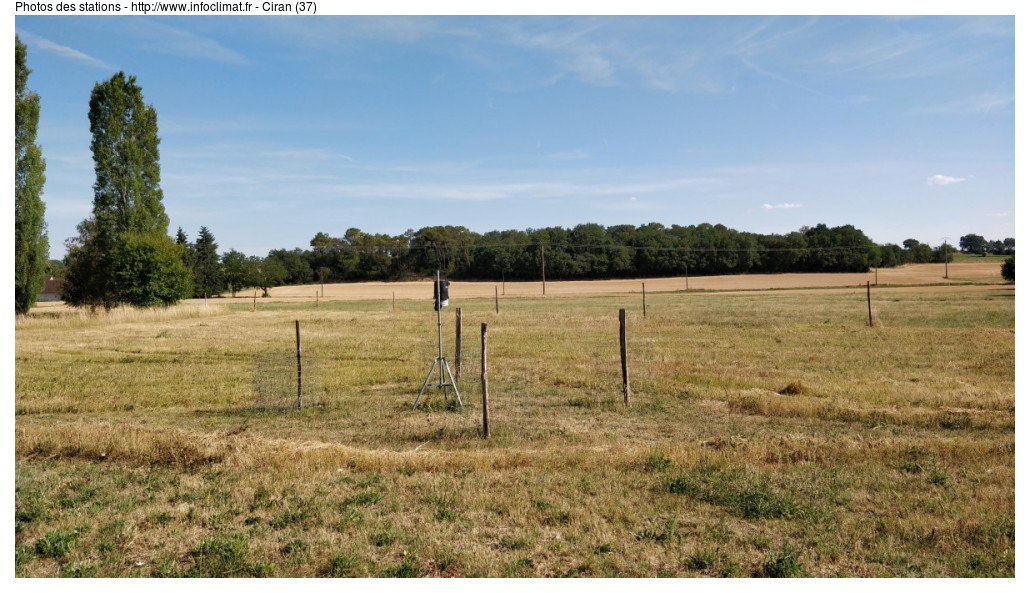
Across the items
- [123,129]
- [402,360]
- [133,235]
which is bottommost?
[402,360]

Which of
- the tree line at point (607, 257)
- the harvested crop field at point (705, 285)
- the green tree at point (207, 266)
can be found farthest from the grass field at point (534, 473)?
the tree line at point (607, 257)

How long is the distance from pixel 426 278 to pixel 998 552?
10121 centimetres

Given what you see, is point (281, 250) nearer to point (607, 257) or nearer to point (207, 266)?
point (207, 266)

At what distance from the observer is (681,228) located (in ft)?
415

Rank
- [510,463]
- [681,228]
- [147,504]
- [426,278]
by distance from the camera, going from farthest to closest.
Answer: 1. [681,228]
2. [426,278]
3. [510,463]
4. [147,504]

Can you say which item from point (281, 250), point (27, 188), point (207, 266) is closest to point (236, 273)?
point (207, 266)

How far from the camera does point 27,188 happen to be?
34.5m

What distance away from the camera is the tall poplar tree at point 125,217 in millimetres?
40781

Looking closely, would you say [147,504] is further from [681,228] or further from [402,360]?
[681,228]

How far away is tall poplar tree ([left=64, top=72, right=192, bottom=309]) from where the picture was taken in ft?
134

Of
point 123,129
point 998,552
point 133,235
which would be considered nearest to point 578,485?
point 998,552

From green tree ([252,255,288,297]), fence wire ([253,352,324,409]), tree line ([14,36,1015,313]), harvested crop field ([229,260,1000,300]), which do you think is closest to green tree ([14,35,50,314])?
tree line ([14,36,1015,313])

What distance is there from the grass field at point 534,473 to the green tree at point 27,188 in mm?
21623

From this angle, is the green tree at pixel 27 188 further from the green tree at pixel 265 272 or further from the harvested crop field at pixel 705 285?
the green tree at pixel 265 272
